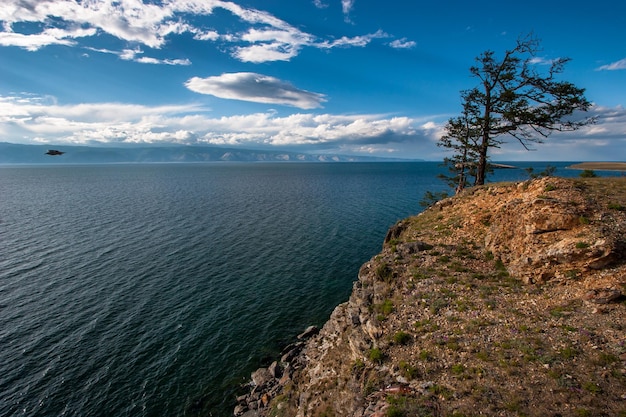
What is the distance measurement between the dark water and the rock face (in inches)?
281

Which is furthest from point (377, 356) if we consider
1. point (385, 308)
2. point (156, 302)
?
point (156, 302)

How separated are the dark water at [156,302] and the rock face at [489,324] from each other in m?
7.14

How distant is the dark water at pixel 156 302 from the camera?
99.0 ft

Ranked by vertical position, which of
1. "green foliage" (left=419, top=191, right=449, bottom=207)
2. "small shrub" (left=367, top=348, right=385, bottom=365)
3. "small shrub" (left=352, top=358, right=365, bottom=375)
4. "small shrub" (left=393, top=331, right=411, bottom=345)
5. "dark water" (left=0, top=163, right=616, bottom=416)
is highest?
"green foliage" (left=419, top=191, right=449, bottom=207)

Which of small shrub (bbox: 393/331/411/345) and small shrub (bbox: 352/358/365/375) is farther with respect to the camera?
small shrub (bbox: 352/358/365/375)

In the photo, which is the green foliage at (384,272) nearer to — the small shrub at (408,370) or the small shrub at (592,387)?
the small shrub at (408,370)

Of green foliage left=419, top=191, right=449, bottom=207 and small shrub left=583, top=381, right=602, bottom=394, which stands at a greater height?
green foliage left=419, top=191, right=449, bottom=207

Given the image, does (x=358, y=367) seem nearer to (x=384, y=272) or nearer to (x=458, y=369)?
(x=458, y=369)

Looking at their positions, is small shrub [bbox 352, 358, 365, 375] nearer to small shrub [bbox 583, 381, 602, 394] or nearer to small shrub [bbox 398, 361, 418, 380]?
small shrub [bbox 398, 361, 418, 380]

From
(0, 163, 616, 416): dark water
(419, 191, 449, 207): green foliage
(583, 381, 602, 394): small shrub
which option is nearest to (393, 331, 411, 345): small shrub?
(583, 381, 602, 394): small shrub

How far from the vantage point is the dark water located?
3019 cm

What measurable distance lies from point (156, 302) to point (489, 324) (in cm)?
4129

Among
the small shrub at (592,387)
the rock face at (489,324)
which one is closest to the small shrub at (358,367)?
the rock face at (489,324)

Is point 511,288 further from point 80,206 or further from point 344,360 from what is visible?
point 80,206
